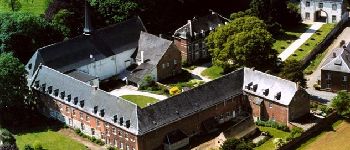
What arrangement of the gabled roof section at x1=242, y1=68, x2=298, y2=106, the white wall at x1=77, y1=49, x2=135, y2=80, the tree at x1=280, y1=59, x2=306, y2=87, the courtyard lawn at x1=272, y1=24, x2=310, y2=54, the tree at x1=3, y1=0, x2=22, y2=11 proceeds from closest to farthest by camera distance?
the gabled roof section at x1=242, y1=68, x2=298, y2=106 → the tree at x1=280, y1=59, x2=306, y2=87 → the white wall at x1=77, y1=49, x2=135, y2=80 → the courtyard lawn at x1=272, y1=24, x2=310, y2=54 → the tree at x1=3, y1=0, x2=22, y2=11

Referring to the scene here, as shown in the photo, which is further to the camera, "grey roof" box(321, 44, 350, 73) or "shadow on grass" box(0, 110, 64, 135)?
Answer: "grey roof" box(321, 44, 350, 73)

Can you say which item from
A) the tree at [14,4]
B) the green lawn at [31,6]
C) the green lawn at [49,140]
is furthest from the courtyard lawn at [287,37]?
the tree at [14,4]

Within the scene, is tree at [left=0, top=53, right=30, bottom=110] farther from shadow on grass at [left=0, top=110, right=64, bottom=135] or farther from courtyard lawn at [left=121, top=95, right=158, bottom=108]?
courtyard lawn at [left=121, top=95, right=158, bottom=108]

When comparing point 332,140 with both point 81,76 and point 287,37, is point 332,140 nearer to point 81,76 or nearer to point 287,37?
point 81,76

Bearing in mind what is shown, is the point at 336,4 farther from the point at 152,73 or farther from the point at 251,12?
the point at 152,73

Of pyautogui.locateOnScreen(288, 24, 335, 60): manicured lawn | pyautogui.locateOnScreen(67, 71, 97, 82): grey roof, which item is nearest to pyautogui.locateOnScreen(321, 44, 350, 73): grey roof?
pyautogui.locateOnScreen(288, 24, 335, 60): manicured lawn

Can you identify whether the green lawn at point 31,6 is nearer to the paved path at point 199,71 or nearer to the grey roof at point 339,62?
the paved path at point 199,71

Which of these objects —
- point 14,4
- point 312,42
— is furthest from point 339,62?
point 14,4
